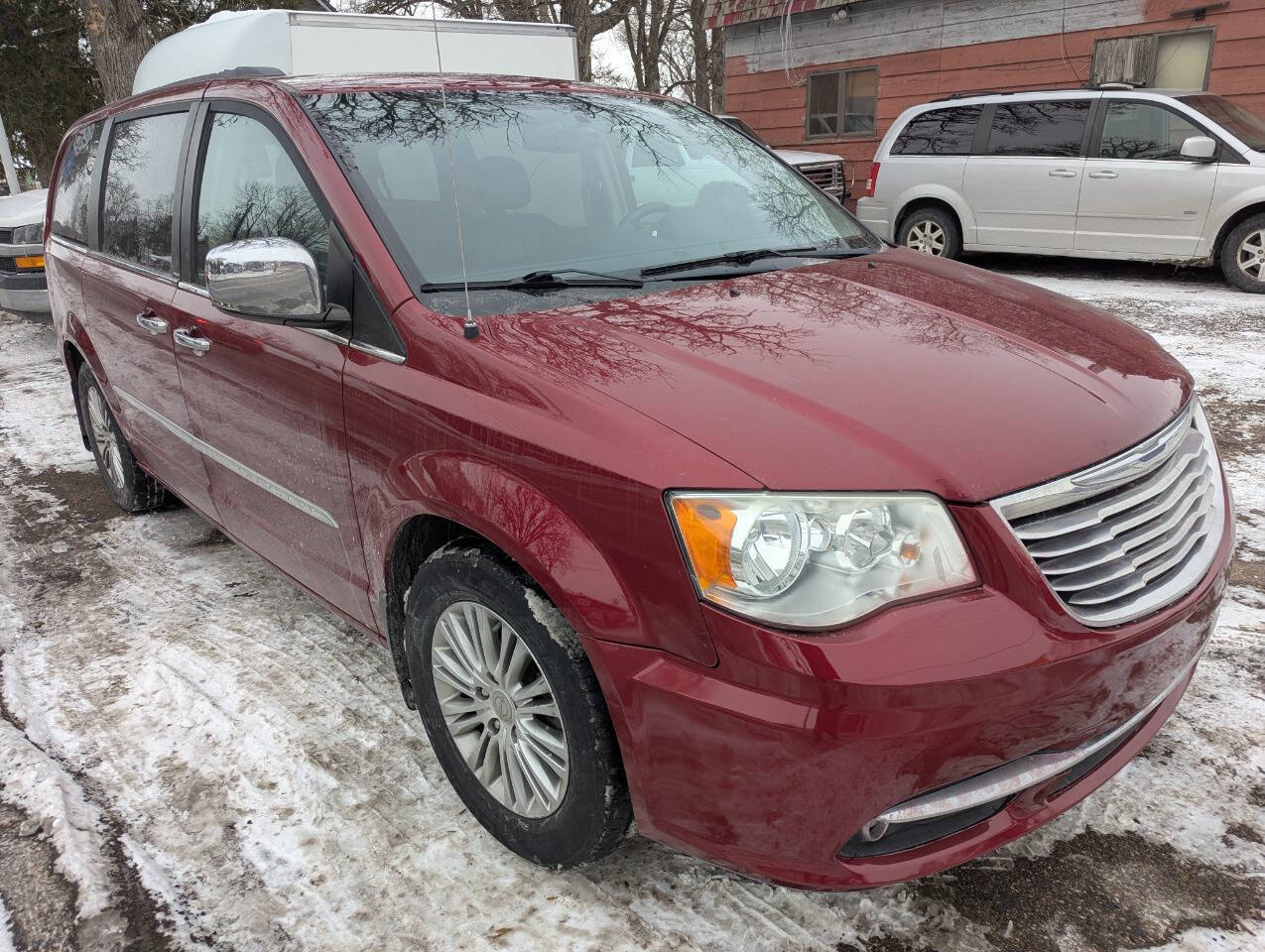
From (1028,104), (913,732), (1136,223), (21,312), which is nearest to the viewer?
(913,732)

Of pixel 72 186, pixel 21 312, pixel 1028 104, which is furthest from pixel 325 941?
pixel 1028 104

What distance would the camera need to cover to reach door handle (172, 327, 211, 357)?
3.01m

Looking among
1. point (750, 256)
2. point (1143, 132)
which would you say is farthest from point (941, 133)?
point (750, 256)

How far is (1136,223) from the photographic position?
870 centimetres

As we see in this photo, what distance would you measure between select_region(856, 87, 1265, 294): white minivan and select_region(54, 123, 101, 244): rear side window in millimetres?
8034

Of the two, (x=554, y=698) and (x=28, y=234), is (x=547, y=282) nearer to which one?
(x=554, y=698)

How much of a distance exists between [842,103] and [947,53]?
71.6 inches

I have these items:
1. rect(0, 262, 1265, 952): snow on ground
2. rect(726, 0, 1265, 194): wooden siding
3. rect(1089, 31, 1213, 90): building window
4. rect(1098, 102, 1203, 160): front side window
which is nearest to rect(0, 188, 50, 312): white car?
rect(0, 262, 1265, 952): snow on ground

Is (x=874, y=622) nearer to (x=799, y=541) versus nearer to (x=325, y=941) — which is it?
(x=799, y=541)

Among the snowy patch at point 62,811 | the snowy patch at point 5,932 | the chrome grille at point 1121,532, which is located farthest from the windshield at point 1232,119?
the snowy patch at point 5,932

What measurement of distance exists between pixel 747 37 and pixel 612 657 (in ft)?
50.8

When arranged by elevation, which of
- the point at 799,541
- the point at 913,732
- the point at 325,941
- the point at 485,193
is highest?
the point at 485,193

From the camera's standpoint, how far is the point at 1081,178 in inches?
352

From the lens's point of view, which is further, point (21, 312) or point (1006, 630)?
point (21, 312)
